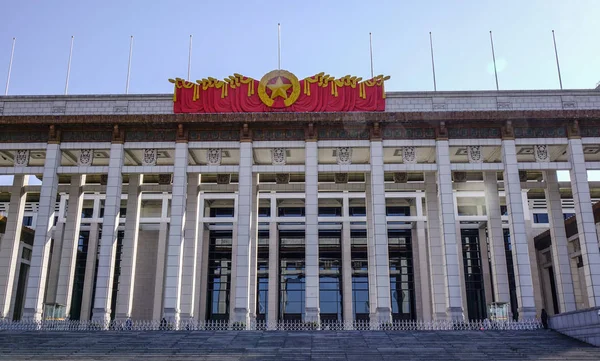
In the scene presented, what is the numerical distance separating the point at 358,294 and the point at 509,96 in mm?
20848

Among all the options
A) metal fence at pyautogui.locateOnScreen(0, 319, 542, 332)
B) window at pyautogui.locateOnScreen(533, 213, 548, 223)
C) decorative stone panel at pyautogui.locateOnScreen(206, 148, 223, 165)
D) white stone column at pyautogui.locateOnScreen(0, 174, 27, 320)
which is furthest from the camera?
window at pyautogui.locateOnScreen(533, 213, 548, 223)

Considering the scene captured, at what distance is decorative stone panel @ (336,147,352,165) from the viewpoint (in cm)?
3653

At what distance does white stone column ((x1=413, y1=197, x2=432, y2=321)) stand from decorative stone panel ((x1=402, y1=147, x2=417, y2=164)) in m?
11.7

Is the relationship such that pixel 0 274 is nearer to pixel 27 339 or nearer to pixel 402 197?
pixel 27 339

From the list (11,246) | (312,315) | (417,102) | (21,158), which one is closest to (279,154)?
(417,102)

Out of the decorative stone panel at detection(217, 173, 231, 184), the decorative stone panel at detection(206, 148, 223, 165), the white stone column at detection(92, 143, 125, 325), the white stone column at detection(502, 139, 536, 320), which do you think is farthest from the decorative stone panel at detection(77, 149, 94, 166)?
the white stone column at detection(502, 139, 536, 320)

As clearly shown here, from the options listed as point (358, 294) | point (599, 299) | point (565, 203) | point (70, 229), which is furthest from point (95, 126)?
point (565, 203)

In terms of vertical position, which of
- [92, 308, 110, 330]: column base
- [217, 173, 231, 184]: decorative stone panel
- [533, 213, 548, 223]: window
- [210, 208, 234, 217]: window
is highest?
[217, 173, 231, 184]: decorative stone panel

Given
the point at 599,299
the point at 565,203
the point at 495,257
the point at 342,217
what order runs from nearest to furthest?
the point at 599,299 → the point at 495,257 → the point at 342,217 → the point at 565,203

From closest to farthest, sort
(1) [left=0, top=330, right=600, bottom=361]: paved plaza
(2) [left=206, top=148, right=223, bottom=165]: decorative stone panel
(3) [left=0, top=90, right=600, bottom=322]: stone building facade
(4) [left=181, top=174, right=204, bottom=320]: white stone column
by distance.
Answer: (1) [left=0, top=330, right=600, bottom=361]: paved plaza < (3) [left=0, top=90, right=600, bottom=322]: stone building facade < (4) [left=181, top=174, right=204, bottom=320]: white stone column < (2) [left=206, top=148, right=223, bottom=165]: decorative stone panel

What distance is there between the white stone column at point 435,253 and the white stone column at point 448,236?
60.0 inches

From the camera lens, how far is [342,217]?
4647 cm

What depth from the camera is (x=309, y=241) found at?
3469 centimetres

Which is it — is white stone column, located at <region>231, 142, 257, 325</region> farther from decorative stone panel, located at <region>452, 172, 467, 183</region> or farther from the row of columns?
decorative stone panel, located at <region>452, 172, 467, 183</region>
